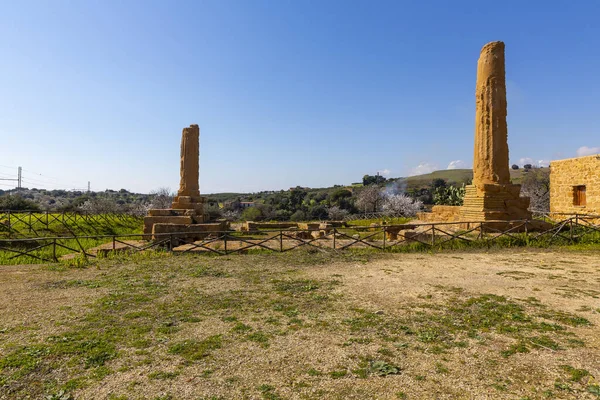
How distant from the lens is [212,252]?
11.8m

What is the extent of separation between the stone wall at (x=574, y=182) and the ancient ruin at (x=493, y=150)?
638cm

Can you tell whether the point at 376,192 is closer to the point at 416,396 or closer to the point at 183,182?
the point at 183,182

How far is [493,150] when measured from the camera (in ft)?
50.9

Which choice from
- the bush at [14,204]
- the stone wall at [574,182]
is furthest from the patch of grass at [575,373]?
the bush at [14,204]

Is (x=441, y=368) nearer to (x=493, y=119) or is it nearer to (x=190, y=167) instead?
(x=493, y=119)

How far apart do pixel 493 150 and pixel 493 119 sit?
1431 millimetres

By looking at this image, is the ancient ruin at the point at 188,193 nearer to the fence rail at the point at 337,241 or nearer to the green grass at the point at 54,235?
the green grass at the point at 54,235

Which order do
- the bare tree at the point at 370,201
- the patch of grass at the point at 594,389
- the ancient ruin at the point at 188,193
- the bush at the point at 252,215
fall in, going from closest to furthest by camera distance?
the patch of grass at the point at 594,389
the ancient ruin at the point at 188,193
the bush at the point at 252,215
the bare tree at the point at 370,201

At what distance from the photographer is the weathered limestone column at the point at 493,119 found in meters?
15.5

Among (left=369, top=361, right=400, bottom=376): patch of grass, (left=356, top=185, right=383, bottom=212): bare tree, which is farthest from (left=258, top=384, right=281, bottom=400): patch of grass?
(left=356, top=185, right=383, bottom=212): bare tree

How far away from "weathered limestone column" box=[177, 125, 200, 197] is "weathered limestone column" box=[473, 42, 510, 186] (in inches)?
611

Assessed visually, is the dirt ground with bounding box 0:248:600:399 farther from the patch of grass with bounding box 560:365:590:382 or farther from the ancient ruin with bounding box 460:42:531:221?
the ancient ruin with bounding box 460:42:531:221

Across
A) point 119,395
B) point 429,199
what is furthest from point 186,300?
point 429,199

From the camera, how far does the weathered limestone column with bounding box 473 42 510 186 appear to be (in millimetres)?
15477
